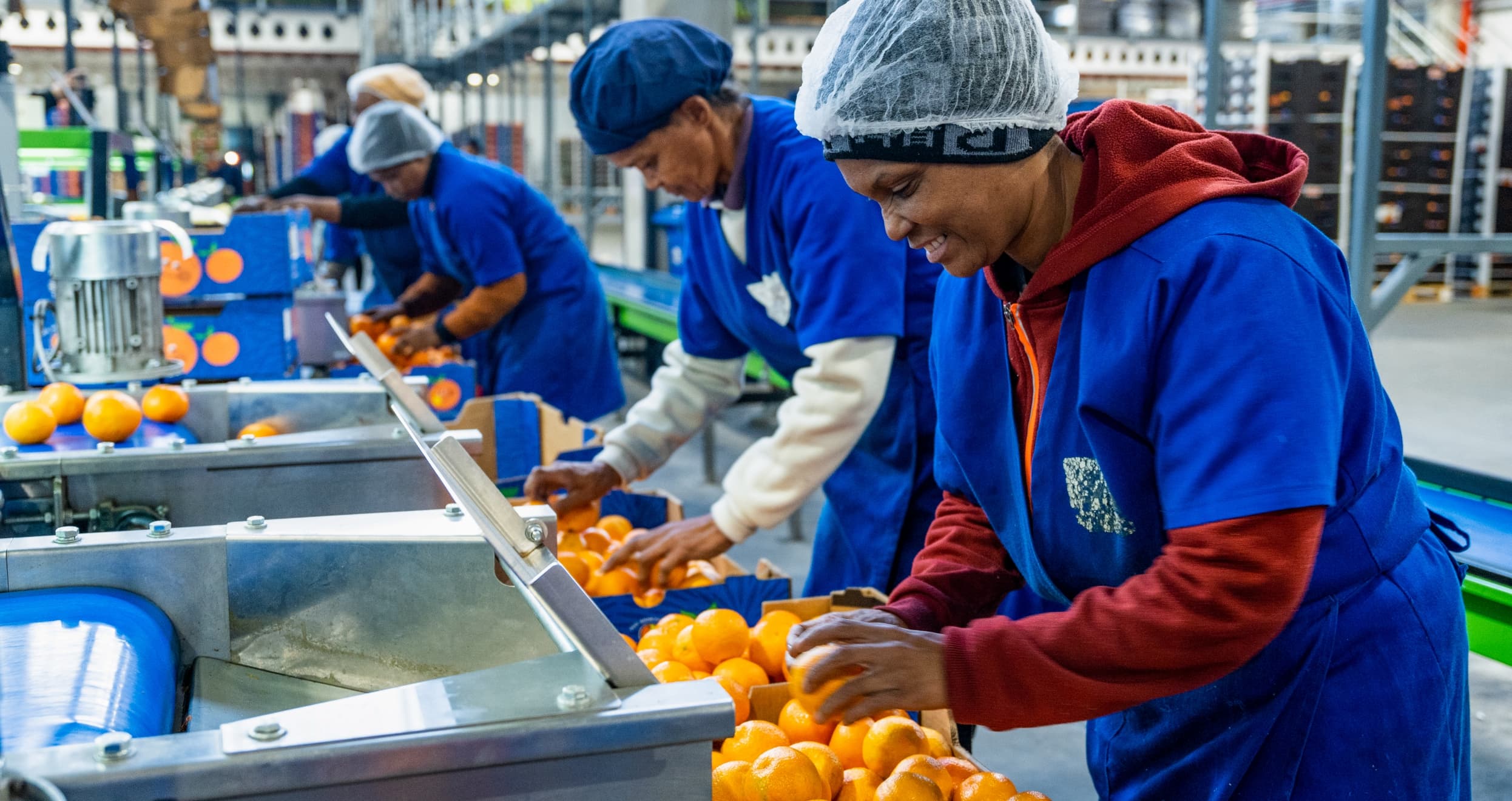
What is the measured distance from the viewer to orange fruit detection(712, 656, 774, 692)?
6.04 ft

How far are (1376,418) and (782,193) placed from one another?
4.01ft

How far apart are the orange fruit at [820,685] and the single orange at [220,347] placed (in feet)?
9.45

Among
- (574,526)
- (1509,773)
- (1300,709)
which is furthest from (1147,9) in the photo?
(1300,709)

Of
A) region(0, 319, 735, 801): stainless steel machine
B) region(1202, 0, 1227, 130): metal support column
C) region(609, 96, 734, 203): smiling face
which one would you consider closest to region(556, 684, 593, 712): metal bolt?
region(0, 319, 735, 801): stainless steel machine

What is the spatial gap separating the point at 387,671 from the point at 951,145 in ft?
2.74

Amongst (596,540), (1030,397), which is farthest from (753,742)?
(596,540)

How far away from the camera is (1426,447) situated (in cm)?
711

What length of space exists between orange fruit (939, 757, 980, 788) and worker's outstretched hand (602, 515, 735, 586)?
29.0 inches

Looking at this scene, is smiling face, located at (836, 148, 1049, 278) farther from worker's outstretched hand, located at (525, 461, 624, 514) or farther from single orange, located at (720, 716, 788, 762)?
worker's outstretched hand, located at (525, 461, 624, 514)

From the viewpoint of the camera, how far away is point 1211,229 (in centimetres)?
107

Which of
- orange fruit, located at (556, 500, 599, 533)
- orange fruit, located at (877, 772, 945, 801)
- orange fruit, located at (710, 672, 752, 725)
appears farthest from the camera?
orange fruit, located at (556, 500, 599, 533)

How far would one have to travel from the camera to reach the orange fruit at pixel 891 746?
1573 mm

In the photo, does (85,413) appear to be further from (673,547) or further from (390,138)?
(390,138)

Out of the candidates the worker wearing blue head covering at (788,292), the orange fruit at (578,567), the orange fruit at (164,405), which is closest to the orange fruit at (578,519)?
the orange fruit at (578,567)
